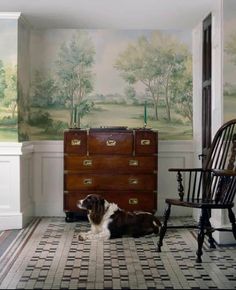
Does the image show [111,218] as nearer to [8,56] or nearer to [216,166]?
[216,166]

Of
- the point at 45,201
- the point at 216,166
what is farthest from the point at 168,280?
the point at 45,201

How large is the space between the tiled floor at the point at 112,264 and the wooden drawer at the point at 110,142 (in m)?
1.04

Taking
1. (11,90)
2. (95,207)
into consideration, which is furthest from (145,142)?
(11,90)

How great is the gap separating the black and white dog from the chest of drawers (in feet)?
2.02

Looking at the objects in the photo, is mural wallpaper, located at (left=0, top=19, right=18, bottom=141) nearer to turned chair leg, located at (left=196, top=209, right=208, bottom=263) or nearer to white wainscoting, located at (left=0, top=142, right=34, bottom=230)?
white wainscoting, located at (left=0, top=142, right=34, bottom=230)

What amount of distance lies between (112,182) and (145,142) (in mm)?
583

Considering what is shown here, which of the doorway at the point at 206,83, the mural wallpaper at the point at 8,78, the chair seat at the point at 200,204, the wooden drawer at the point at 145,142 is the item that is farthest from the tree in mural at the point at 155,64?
the chair seat at the point at 200,204

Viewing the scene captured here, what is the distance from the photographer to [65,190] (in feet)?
21.0

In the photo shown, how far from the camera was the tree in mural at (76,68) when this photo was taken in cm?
695

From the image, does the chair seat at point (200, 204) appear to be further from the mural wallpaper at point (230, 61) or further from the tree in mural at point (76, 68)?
the tree in mural at point (76, 68)

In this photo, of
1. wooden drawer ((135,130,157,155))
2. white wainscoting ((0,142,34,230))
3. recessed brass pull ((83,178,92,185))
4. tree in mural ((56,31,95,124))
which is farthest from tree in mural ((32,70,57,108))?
wooden drawer ((135,130,157,155))

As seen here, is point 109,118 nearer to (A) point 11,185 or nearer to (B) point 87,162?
(B) point 87,162

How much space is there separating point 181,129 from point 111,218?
6.08 ft

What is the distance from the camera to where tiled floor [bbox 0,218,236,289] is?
4020 mm
